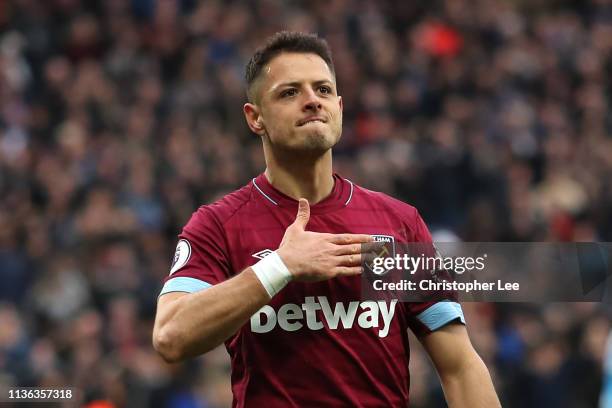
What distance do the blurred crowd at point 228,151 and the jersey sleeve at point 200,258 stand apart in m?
4.94

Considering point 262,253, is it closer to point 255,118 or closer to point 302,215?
point 302,215

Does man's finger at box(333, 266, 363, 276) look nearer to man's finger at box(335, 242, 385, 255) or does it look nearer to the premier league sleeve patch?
man's finger at box(335, 242, 385, 255)

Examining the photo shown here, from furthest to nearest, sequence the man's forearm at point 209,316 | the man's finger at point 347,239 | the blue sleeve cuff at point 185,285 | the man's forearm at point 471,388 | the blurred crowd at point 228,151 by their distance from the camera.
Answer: the blurred crowd at point 228,151
the man's forearm at point 471,388
the blue sleeve cuff at point 185,285
the man's finger at point 347,239
the man's forearm at point 209,316

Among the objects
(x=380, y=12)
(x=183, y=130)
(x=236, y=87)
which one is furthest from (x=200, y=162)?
(x=380, y=12)

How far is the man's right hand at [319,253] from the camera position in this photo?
4527mm

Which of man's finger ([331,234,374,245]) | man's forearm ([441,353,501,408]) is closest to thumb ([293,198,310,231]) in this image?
man's finger ([331,234,374,245])

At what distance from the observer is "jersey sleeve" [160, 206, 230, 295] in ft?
15.6

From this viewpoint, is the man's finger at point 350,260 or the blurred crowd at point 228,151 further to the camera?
the blurred crowd at point 228,151

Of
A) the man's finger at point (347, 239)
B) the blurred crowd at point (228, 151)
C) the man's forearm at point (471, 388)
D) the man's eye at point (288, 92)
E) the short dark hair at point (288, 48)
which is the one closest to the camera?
the man's finger at point (347, 239)

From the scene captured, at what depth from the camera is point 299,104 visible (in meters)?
4.97

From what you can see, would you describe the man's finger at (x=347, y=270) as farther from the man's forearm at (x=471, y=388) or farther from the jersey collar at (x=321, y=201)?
the man's forearm at (x=471, y=388)

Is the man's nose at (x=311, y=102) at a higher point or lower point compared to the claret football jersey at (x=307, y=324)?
higher

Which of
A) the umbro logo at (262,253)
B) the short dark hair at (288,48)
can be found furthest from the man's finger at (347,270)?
the short dark hair at (288,48)

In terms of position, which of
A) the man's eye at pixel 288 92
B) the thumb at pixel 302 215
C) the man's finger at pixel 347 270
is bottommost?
the man's finger at pixel 347 270
